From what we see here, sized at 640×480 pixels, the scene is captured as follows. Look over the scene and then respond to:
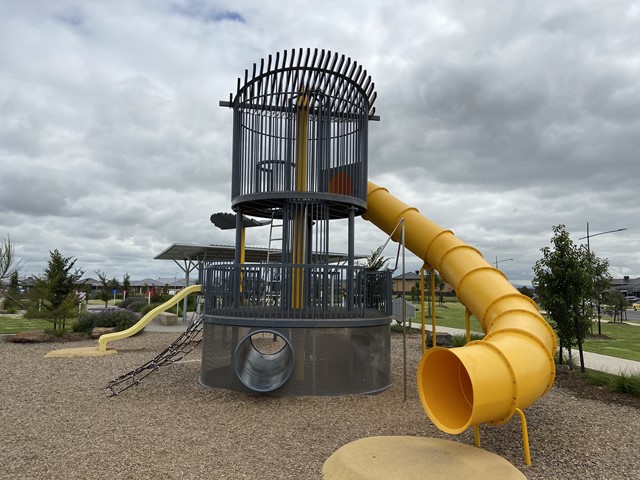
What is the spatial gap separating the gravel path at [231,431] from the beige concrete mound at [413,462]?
1.06ft

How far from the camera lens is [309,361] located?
9477mm

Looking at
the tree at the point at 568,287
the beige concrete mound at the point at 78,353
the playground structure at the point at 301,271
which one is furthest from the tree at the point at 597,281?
the beige concrete mound at the point at 78,353

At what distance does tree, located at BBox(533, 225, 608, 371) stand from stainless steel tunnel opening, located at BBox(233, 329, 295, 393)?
291 inches

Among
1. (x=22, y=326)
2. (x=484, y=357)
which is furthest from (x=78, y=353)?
(x=22, y=326)

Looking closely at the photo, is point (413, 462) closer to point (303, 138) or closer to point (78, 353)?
point (303, 138)

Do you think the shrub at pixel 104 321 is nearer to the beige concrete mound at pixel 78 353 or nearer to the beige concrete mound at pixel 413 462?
the beige concrete mound at pixel 78 353

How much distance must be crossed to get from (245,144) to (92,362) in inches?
316

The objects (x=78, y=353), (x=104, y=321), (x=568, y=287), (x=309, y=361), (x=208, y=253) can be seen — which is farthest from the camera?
(x=208, y=253)

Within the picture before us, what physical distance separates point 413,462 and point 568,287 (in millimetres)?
9093

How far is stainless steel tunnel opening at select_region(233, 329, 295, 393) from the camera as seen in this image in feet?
30.7

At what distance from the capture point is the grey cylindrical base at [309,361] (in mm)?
9453

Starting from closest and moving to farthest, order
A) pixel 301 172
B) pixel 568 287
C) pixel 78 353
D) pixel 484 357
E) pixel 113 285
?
pixel 484 357 → pixel 301 172 → pixel 568 287 → pixel 78 353 → pixel 113 285

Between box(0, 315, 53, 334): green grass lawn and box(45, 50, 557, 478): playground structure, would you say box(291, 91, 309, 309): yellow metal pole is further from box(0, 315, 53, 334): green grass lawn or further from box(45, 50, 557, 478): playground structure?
box(0, 315, 53, 334): green grass lawn

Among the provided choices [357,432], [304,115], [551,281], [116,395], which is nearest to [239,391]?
[116,395]
